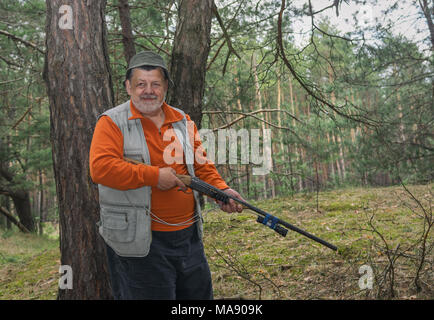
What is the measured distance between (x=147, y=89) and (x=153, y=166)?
0.58 meters

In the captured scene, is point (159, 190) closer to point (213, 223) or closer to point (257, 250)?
point (257, 250)

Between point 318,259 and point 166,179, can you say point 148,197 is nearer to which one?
point 166,179

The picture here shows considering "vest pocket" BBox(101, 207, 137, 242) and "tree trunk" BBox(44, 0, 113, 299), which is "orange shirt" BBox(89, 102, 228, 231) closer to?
"vest pocket" BBox(101, 207, 137, 242)

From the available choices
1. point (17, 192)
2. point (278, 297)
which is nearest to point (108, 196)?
point (278, 297)

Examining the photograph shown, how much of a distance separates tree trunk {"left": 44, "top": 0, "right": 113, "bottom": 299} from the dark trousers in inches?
29.5

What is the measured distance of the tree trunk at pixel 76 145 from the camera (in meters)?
2.96

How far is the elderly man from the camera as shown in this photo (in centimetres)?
210

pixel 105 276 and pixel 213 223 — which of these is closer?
pixel 105 276

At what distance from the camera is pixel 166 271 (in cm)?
219

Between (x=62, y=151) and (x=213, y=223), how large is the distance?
13.1 feet

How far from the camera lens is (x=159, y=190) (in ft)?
7.43
